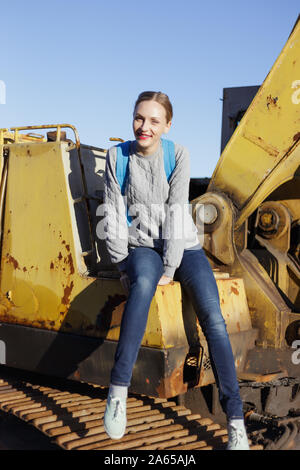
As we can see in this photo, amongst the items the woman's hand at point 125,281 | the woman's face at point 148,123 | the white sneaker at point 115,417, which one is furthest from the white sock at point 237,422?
the woman's face at point 148,123

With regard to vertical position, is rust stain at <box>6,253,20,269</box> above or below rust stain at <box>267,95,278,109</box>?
below

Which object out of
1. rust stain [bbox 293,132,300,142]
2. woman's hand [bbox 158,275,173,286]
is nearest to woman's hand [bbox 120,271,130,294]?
woman's hand [bbox 158,275,173,286]

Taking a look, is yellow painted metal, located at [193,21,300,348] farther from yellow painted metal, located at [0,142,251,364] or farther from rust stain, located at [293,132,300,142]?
yellow painted metal, located at [0,142,251,364]

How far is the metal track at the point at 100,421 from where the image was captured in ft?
11.0

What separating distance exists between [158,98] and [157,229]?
2.46 feet

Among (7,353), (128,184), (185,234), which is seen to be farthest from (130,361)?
(7,353)

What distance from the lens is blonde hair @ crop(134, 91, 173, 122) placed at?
11.4ft

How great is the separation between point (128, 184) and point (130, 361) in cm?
103

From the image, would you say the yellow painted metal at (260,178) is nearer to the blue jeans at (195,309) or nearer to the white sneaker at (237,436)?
the blue jeans at (195,309)

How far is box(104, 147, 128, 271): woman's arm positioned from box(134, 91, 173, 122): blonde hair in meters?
0.34

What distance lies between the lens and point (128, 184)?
11.7ft

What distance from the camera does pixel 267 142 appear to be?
13.7 ft

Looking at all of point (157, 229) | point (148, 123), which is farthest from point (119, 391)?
point (148, 123)

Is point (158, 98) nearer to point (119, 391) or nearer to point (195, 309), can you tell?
point (195, 309)
